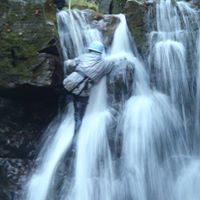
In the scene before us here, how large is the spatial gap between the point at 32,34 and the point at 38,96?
114cm

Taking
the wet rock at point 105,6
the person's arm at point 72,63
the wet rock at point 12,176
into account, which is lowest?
the wet rock at point 12,176

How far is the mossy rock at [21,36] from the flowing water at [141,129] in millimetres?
725

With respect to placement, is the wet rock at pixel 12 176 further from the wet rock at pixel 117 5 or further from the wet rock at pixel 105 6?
the wet rock at pixel 105 6

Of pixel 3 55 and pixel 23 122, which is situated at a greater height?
pixel 3 55

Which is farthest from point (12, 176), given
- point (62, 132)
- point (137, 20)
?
point (137, 20)

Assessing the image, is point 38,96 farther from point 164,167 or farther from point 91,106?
point 164,167

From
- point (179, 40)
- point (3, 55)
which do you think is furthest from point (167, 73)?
point (3, 55)

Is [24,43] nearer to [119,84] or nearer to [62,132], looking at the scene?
[62,132]

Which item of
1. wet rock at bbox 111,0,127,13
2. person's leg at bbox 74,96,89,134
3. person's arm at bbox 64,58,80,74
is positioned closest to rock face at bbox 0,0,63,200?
person's arm at bbox 64,58,80,74

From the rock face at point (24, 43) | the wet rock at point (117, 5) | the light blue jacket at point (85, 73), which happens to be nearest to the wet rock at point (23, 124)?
the rock face at point (24, 43)

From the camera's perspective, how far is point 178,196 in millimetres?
8000

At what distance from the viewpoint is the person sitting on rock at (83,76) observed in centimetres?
867

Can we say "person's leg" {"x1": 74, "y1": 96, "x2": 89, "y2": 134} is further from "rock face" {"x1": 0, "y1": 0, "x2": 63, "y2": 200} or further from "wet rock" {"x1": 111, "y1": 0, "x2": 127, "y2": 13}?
"wet rock" {"x1": 111, "y1": 0, "x2": 127, "y2": 13}

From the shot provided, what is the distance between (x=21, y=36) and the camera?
9.11 meters
